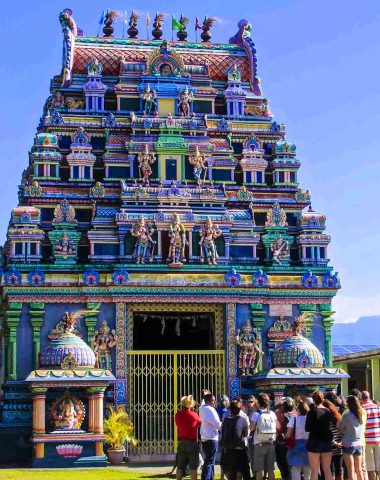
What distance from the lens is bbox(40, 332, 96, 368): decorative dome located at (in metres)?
26.3

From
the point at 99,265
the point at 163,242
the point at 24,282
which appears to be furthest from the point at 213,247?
the point at 24,282

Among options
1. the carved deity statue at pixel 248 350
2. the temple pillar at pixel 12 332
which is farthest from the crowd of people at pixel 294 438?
the temple pillar at pixel 12 332

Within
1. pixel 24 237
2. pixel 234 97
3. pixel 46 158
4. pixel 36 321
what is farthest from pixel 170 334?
pixel 234 97

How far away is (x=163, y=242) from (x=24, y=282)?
13.9 ft

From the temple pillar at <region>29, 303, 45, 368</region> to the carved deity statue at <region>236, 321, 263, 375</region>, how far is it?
5664 mm

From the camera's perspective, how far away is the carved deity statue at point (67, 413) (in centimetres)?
2583

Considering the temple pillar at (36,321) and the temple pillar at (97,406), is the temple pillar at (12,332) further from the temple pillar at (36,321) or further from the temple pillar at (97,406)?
the temple pillar at (97,406)

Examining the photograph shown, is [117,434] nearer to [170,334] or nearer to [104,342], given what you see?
[104,342]

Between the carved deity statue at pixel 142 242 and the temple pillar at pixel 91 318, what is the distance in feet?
6.41

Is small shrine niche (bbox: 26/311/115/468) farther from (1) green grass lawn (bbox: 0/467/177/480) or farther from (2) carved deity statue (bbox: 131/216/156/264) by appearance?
(2) carved deity statue (bbox: 131/216/156/264)

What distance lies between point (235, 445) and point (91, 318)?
456 inches

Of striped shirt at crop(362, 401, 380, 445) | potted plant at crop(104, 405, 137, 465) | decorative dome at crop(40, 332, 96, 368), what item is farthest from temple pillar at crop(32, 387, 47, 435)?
striped shirt at crop(362, 401, 380, 445)

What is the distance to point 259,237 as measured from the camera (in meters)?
30.9

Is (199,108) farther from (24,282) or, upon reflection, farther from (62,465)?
(62,465)
